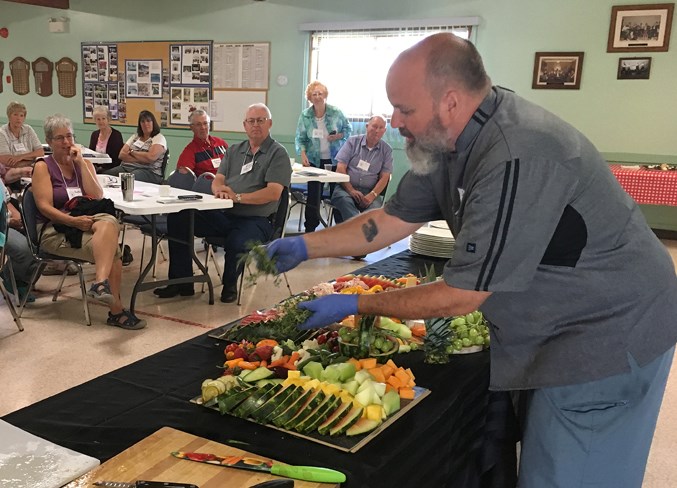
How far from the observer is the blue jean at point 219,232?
444 cm

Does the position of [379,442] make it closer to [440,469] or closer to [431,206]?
[440,469]

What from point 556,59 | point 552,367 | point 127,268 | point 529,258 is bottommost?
point 127,268

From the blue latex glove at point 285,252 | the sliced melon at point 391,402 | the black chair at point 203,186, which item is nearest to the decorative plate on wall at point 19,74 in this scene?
the black chair at point 203,186

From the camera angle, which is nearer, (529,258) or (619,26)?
(529,258)

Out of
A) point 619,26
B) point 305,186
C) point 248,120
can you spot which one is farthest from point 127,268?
point 619,26

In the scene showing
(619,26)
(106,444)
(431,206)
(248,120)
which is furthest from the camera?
(619,26)

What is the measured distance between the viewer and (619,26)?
682 cm

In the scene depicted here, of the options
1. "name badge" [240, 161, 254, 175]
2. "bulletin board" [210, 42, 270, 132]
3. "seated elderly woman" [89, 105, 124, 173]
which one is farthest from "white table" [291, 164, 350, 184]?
"bulletin board" [210, 42, 270, 132]

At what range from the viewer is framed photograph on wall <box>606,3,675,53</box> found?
6641 mm

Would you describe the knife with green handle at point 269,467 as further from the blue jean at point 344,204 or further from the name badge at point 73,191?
the blue jean at point 344,204

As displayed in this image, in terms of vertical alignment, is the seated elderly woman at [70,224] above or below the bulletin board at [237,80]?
below

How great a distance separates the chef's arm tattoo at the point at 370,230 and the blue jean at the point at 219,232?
257 cm

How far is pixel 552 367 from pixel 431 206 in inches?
23.8

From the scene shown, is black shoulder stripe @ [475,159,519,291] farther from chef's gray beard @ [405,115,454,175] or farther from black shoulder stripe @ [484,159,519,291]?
chef's gray beard @ [405,115,454,175]
